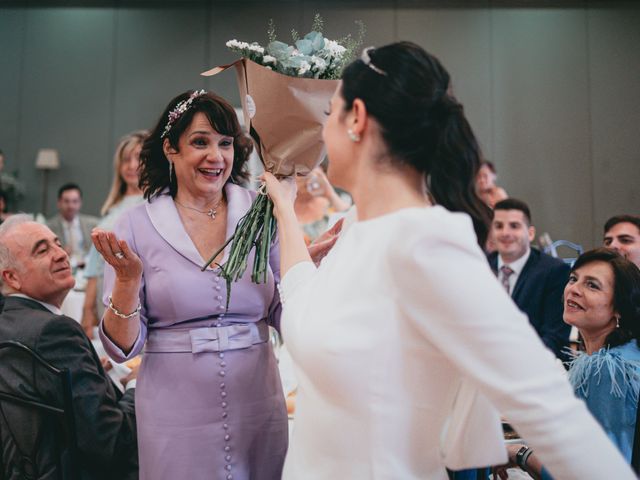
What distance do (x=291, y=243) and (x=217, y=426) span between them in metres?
0.59

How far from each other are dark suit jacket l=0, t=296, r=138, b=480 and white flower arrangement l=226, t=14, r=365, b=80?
1.12m

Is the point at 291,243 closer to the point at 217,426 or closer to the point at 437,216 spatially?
the point at 437,216

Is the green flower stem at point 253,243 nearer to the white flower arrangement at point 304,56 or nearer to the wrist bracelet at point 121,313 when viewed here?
the wrist bracelet at point 121,313

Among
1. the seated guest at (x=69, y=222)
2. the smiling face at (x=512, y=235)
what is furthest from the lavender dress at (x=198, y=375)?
the seated guest at (x=69, y=222)

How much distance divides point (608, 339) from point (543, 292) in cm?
140

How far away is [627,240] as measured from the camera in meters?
3.48

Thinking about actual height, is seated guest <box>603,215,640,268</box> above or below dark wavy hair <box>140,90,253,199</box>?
below

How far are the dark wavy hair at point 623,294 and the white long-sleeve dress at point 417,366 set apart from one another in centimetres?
154

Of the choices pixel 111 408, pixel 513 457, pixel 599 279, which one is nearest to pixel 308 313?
pixel 513 457

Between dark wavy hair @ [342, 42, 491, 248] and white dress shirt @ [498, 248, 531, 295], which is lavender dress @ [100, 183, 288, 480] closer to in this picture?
dark wavy hair @ [342, 42, 491, 248]

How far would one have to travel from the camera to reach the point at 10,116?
8898mm

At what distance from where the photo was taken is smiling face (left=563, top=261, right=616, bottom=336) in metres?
2.60

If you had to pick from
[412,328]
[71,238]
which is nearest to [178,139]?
[412,328]

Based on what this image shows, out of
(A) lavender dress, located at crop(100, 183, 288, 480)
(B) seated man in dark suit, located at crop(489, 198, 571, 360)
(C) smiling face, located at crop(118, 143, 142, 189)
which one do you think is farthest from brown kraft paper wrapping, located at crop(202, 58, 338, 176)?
(C) smiling face, located at crop(118, 143, 142, 189)
